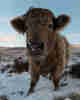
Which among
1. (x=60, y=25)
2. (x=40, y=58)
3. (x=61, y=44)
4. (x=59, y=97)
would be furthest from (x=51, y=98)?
(x=60, y=25)

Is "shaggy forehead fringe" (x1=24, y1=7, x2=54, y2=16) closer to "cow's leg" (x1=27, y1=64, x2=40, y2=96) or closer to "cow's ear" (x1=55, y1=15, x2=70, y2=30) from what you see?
"cow's ear" (x1=55, y1=15, x2=70, y2=30)

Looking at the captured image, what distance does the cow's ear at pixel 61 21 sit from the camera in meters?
1.36

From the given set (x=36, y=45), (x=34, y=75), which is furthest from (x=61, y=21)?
(x=34, y=75)

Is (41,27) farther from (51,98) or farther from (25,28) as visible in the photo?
(51,98)

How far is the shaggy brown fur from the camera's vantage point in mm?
1297

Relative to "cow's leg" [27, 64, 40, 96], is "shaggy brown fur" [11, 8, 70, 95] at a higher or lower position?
higher

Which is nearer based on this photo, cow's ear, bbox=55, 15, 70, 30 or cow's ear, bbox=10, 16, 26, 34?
cow's ear, bbox=55, 15, 70, 30

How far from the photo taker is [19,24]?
148 centimetres

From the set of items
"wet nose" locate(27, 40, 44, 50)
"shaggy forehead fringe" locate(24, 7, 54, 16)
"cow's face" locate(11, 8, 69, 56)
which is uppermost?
"shaggy forehead fringe" locate(24, 7, 54, 16)

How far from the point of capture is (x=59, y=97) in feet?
4.10

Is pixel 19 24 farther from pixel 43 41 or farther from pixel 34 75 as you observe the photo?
pixel 34 75

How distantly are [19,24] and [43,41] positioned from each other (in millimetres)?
372

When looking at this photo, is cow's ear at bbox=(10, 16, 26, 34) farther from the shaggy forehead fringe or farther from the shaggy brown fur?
the shaggy forehead fringe

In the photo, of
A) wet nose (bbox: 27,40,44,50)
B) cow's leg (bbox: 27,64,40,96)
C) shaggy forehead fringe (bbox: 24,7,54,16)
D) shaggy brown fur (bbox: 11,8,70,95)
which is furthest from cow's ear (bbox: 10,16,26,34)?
cow's leg (bbox: 27,64,40,96)
